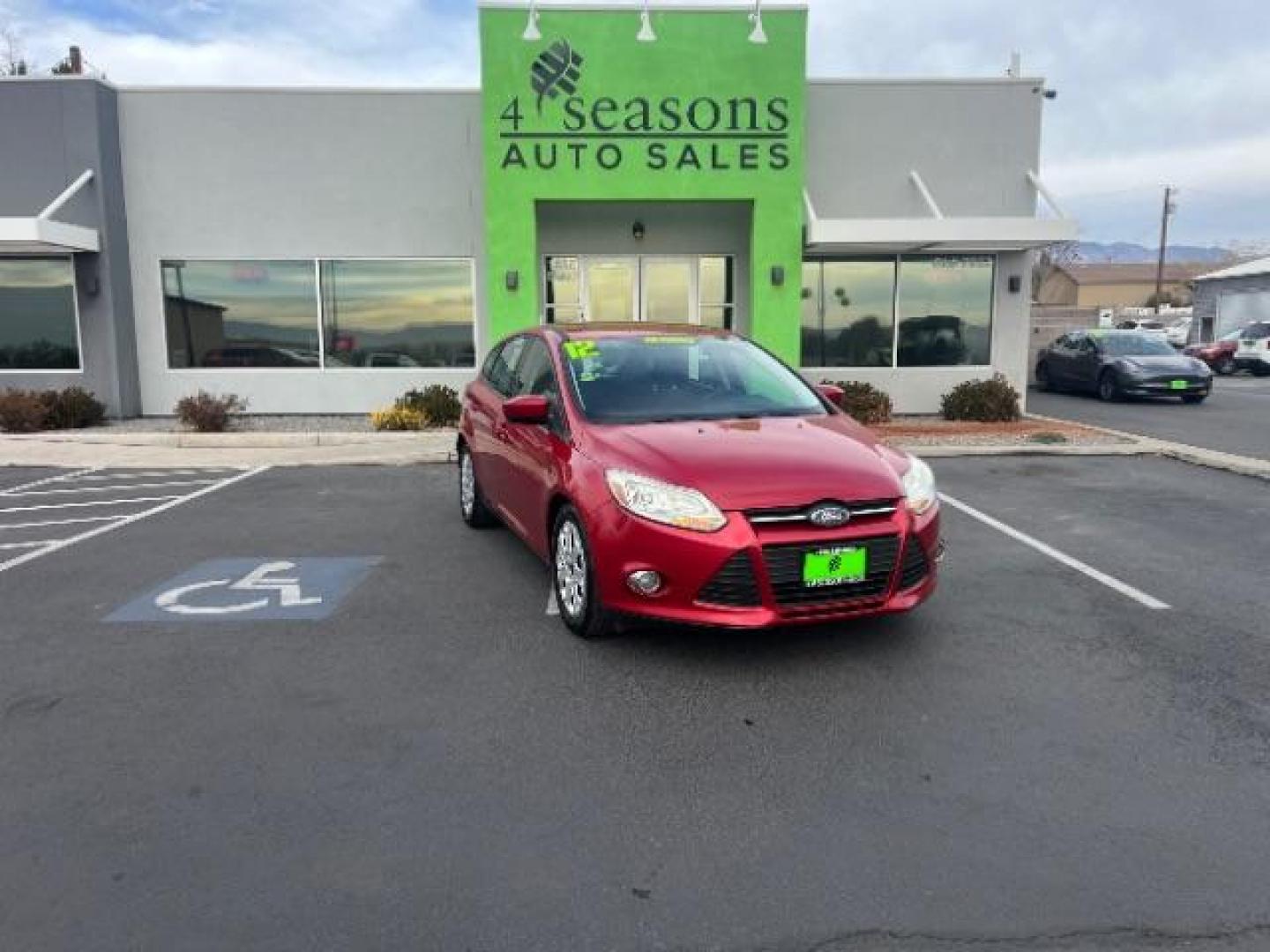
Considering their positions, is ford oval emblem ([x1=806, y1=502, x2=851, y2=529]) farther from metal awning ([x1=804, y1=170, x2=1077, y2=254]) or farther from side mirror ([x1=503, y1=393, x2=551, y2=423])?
metal awning ([x1=804, y1=170, x2=1077, y2=254])

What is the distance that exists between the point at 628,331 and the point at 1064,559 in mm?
3436

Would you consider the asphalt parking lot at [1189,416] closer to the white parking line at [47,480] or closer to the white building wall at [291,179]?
the white building wall at [291,179]

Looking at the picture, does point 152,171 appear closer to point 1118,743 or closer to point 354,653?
point 354,653

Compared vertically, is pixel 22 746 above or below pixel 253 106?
below

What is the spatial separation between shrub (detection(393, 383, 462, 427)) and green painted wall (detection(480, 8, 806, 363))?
1130 mm

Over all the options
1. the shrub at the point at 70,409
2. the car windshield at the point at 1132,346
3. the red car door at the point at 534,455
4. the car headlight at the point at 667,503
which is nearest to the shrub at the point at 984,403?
the car windshield at the point at 1132,346

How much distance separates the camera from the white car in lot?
28.5 metres

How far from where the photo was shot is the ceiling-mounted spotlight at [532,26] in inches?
494

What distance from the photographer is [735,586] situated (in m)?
4.42

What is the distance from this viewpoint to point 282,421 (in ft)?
46.6

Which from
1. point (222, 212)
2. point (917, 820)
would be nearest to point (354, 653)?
point (917, 820)

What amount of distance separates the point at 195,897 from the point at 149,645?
254cm

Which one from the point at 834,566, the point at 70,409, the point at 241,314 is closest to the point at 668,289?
the point at 241,314

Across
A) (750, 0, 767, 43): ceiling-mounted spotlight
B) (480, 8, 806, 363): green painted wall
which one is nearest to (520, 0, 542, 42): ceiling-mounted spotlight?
(480, 8, 806, 363): green painted wall
